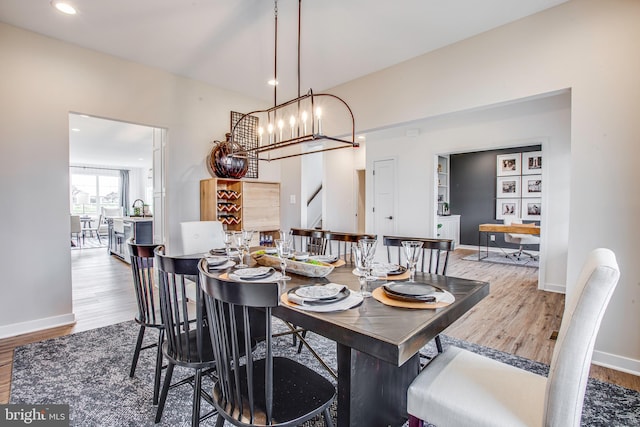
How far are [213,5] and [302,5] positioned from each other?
2.33 ft

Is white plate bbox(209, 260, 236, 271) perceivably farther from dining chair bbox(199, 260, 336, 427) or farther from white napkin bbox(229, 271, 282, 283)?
dining chair bbox(199, 260, 336, 427)

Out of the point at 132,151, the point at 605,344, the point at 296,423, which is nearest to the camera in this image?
the point at 296,423

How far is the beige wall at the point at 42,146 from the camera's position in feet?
9.18

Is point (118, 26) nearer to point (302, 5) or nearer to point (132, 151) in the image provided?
point (302, 5)

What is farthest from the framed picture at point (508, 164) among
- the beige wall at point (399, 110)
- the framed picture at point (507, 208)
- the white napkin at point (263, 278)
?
the white napkin at point (263, 278)

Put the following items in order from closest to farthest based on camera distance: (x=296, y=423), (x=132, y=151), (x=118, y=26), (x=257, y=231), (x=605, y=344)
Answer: (x=296, y=423)
(x=605, y=344)
(x=118, y=26)
(x=257, y=231)
(x=132, y=151)

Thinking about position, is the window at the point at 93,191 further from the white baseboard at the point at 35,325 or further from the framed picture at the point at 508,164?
the framed picture at the point at 508,164

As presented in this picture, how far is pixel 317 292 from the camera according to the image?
142 cm

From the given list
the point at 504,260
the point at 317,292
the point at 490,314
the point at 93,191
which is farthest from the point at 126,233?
the point at 504,260

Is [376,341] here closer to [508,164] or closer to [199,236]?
[199,236]

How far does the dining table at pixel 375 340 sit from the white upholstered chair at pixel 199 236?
1.79 metres

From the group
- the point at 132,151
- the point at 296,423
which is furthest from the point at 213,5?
the point at 132,151

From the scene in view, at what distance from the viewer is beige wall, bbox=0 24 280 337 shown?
2.80m

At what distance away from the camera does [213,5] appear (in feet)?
8.14
